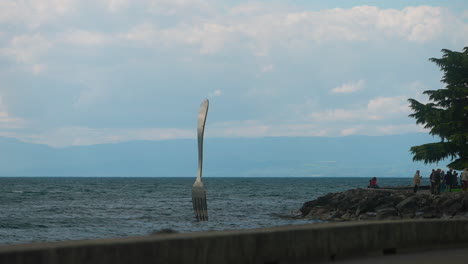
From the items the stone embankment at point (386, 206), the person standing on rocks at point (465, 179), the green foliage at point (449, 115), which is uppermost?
the green foliage at point (449, 115)

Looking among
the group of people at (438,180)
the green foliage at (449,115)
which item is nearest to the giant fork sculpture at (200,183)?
the group of people at (438,180)

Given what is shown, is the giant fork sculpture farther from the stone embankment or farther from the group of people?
the group of people

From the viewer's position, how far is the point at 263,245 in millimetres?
9016

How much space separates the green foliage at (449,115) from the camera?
141ft

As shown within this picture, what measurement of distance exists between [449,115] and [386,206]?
1149cm

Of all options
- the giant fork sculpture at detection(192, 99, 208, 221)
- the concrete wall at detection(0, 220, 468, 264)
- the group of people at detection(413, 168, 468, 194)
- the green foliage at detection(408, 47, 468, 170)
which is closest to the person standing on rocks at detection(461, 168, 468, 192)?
the group of people at detection(413, 168, 468, 194)

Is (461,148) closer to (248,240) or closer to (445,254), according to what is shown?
(445,254)

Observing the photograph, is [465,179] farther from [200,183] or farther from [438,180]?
[200,183]

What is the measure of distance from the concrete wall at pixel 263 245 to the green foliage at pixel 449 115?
103 ft

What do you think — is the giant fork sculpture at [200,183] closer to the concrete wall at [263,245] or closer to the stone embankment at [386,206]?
the stone embankment at [386,206]

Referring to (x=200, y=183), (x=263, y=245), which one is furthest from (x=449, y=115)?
(x=263, y=245)

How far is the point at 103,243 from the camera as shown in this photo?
23.8 feet

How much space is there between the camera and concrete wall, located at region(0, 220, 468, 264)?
6977 millimetres

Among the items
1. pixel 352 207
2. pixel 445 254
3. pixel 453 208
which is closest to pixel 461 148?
pixel 352 207
